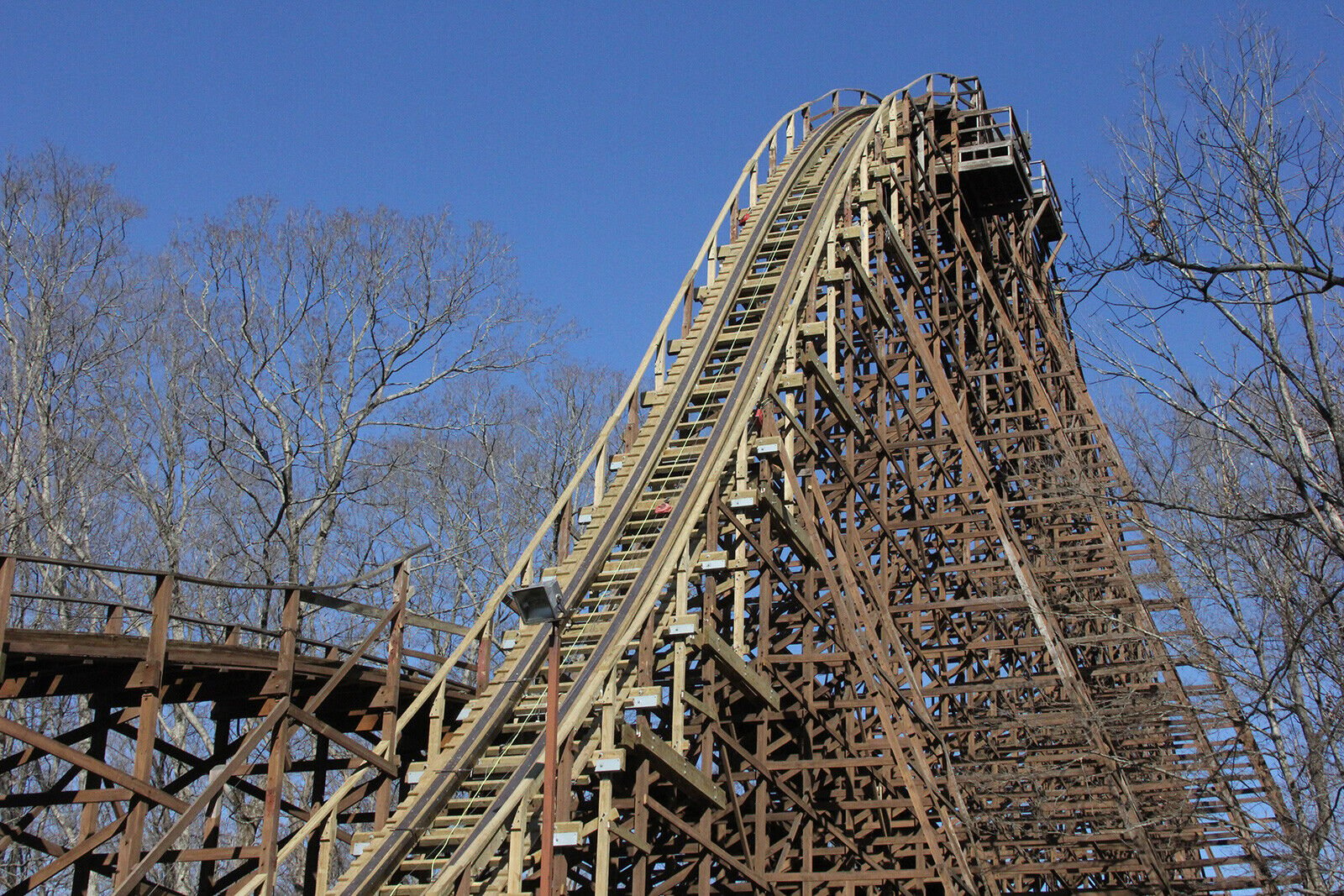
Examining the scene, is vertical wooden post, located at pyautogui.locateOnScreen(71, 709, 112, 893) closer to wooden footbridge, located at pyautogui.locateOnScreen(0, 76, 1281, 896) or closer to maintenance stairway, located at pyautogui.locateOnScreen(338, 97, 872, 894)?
wooden footbridge, located at pyautogui.locateOnScreen(0, 76, 1281, 896)

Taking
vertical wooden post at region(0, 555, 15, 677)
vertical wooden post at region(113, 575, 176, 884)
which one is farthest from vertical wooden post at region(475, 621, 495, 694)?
vertical wooden post at region(0, 555, 15, 677)

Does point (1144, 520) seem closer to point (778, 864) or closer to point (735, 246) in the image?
point (778, 864)

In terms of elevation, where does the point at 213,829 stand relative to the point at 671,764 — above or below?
above

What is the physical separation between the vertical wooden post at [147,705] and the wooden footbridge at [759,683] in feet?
0.09

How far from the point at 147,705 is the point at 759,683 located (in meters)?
5.25

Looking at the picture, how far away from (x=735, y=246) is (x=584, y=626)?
672 cm

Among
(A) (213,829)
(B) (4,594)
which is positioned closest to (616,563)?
(A) (213,829)

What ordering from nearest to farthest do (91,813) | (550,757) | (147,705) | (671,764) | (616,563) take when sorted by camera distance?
(550,757) < (671,764) < (147,705) < (91,813) < (616,563)

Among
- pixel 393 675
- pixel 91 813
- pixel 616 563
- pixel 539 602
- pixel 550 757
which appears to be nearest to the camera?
pixel 539 602

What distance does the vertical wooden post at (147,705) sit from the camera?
1281 centimetres

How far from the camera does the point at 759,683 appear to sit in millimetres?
14039

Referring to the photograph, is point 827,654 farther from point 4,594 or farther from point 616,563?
point 4,594

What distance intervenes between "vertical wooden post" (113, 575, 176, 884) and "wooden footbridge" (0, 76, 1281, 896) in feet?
0.09

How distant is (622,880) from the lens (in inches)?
688
